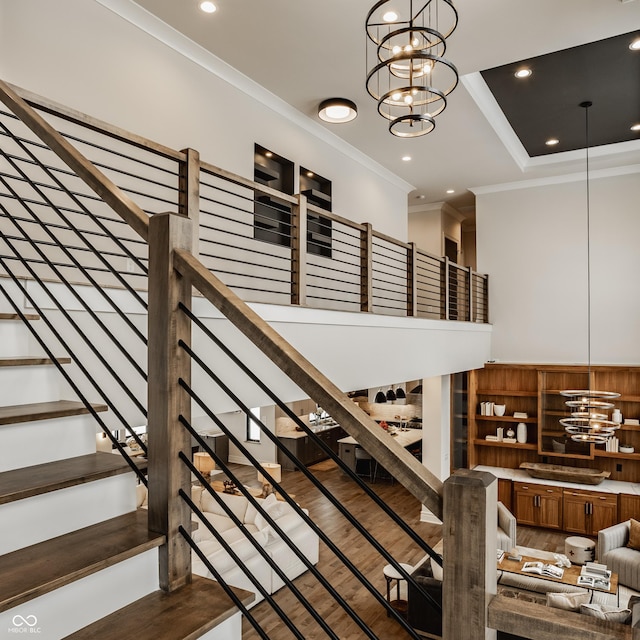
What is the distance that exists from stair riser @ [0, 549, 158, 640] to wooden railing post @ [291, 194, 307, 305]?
2745 millimetres

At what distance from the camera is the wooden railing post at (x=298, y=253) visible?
3.98 m

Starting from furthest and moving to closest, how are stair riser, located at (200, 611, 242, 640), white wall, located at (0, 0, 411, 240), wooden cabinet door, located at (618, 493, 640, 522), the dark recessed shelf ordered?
wooden cabinet door, located at (618, 493, 640, 522) < the dark recessed shelf < white wall, located at (0, 0, 411, 240) < stair riser, located at (200, 611, 242, 640)

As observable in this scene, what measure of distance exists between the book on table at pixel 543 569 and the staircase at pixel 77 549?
5.76 meters

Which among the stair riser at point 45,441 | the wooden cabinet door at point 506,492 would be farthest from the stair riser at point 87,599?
the wooden cabinet door at point 506,492

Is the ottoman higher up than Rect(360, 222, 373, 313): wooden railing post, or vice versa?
Rect(360, 222, 373, 313): wooden railing post

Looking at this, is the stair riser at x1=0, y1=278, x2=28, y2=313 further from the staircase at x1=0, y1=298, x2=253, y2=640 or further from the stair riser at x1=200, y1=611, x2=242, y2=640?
the stair riser at x1=200, y1=611, x2=242, y2=640

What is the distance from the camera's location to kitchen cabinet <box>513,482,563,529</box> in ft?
26.9

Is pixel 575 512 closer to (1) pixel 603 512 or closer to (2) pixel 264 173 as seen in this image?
(1) pixel 603 512

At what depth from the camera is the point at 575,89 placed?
6.22 m

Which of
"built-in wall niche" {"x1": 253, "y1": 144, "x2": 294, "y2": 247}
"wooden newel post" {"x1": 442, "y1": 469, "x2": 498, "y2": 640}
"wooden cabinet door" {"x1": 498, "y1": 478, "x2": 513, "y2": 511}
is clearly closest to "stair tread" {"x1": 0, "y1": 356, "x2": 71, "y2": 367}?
"wooden newel post" {"x1": 442, "y1": 469, "x2": 498, "y2": 640}

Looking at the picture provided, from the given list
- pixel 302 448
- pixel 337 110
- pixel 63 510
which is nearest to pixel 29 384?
pixel 63 510

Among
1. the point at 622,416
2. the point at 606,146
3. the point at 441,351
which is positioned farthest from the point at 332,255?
the point at 622,416

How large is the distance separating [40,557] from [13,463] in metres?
0.43

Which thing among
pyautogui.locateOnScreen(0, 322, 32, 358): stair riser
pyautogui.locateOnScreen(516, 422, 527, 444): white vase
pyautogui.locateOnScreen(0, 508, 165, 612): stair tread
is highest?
pyautogui.locateOnScreen(0, 322, 32, 358): stair riser
